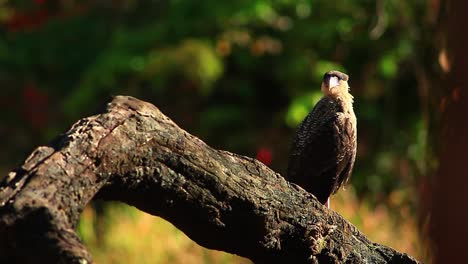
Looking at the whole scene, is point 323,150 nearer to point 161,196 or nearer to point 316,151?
point 316,151

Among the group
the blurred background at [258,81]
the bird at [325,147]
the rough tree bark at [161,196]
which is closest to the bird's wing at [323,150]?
the bird at [325,147]

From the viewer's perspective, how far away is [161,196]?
2561 mm

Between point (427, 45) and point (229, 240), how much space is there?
5.12 metres

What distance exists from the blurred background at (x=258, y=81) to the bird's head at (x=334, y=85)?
324cm

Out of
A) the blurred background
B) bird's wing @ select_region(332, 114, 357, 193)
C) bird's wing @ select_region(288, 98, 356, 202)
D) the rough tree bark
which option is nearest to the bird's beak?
bird's wing @ select_region(288, 98, 356, 202)

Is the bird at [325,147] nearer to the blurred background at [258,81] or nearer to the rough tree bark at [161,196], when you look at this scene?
the rough tree bark at [161,196]

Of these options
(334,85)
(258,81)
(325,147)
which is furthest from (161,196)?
(258,81)

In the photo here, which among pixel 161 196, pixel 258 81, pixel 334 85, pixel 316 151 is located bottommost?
pixel 161 196

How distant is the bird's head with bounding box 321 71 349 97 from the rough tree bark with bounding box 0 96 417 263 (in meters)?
1.22

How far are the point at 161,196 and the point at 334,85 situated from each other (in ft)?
6.22

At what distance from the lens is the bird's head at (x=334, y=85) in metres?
4.26

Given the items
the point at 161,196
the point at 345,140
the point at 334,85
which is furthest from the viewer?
the point at 334,85

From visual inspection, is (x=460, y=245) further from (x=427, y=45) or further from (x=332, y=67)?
(x=332, y=67)

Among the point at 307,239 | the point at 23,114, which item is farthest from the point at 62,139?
the point at 23,114
